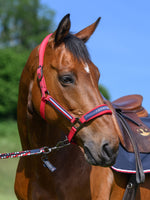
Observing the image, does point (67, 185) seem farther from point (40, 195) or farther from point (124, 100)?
point (124, 100)

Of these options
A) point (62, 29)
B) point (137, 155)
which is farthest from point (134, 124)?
point (62, 29)

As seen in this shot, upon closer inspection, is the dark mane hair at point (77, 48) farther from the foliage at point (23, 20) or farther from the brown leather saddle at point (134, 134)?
the foliage at point (23, 20)

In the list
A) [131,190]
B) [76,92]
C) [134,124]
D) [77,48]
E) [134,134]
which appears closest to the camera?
[76,92]

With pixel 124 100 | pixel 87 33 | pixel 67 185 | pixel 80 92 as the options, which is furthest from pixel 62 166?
pixel 124 100

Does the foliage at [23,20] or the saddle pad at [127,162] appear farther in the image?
the foliage at [23,20]

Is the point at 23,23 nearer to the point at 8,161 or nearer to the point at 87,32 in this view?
the point at 8,161

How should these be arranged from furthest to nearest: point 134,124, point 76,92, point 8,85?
point 8,85 → point 134,124 → point 76,92

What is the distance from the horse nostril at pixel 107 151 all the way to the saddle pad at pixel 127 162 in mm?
625

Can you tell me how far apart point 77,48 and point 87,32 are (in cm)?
44

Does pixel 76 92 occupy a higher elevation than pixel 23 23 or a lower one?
lower

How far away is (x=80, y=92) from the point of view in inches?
106

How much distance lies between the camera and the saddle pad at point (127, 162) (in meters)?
3.15

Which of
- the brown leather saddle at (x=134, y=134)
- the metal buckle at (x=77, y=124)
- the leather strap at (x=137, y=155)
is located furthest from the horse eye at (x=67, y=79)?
the leather strap at (x=137, y=155)

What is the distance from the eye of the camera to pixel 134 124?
368cm
